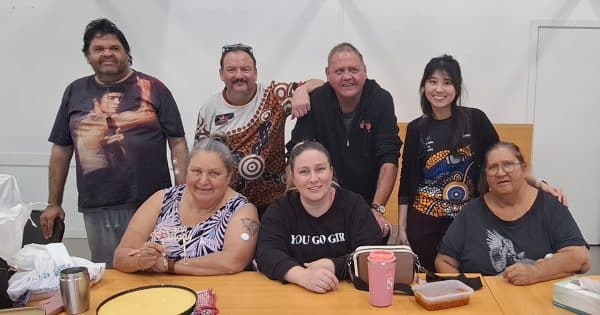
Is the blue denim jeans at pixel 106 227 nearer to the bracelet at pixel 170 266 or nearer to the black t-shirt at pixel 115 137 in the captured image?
the black t-shirt at pixel 115 137

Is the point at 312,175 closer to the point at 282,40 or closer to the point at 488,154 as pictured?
the point at 488,154

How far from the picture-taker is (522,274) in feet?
5.74

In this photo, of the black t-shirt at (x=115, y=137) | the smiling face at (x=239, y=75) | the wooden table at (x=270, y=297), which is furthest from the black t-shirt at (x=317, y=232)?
the black t-shirt at (x=115, y=137)

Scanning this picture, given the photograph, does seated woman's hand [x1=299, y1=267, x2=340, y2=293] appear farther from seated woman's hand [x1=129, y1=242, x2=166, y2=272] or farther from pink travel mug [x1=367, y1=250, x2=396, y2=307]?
seated woman's hand [x1=129, y1=242, x2=166, y2=272]

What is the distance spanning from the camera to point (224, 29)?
4223 millimetres

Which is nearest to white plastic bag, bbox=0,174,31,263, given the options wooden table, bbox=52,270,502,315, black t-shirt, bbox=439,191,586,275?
wooden table, bbox=52,270,502,315

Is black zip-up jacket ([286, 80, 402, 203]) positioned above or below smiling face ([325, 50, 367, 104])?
below

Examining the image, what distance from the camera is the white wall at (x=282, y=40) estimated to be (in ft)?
13.6

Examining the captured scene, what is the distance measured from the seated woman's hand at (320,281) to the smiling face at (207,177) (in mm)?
571

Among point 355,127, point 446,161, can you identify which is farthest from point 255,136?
point 446,161

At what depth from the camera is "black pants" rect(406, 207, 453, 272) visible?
2.39m

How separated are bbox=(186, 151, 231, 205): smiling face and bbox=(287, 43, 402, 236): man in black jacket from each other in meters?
0.56

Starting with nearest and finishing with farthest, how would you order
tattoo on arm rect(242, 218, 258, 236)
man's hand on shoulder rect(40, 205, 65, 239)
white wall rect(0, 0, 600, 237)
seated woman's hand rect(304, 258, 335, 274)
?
1. seated woman's hand rect(304, 258, 335, 274)
2. tattoo on arm rect(242, 218, 258, 236)
3. man's hand on shoulder rect(40, 205, 65, 239)
4. white wall rect(0, 0, 600, 237)

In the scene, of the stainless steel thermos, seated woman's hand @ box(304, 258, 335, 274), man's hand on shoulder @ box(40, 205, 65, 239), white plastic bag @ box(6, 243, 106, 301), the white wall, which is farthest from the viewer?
the white wall
